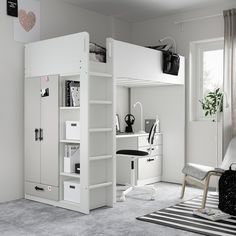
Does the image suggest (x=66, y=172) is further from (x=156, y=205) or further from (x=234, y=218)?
(x=234, y=218)

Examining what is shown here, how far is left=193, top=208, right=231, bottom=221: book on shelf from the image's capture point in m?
3.57

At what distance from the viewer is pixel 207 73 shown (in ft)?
17.5

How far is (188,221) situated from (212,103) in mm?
2179

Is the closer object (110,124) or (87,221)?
(87,221)

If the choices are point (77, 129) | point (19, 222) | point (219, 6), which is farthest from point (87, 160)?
point (219, 6)

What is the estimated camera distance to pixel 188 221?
3.52 meters

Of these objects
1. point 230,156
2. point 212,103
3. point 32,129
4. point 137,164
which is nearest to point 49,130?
point 32,129

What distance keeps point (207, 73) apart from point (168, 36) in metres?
0.84

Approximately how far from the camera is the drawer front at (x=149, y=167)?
5.10m

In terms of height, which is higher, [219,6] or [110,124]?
[219,6]

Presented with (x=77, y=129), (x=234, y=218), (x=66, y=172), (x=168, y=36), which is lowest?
(x=234, y=218)

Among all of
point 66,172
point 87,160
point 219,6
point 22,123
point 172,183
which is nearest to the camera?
point 87,160

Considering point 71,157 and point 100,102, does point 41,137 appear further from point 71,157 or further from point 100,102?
point 100,102

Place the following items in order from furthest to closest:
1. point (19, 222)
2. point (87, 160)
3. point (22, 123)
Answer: point (22, 123) → point (87, 160) → point (19, 222)
